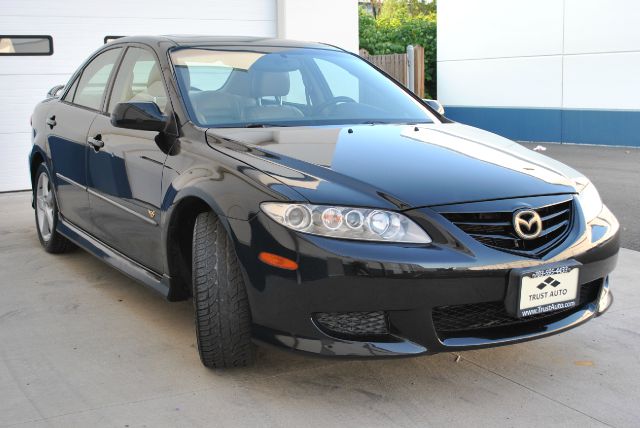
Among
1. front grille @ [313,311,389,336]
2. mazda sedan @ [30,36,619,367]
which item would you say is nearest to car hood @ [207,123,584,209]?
mazda sedan @ [30,36,619,367]

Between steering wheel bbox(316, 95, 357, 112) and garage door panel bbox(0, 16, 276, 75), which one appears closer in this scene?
steering wheel bbox(316, 95, 357, 112)

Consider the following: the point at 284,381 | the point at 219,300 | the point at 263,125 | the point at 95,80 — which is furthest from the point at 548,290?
the point at 95,80

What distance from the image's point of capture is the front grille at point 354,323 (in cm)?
327

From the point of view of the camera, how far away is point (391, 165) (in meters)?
3.60

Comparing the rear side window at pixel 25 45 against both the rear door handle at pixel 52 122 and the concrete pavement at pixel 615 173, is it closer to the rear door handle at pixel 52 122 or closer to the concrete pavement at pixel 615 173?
the rear door handle at pixel 52 122

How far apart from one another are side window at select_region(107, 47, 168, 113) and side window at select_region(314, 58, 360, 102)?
97cm

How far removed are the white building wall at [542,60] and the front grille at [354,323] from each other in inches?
394

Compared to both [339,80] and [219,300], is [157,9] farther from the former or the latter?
[219,300]

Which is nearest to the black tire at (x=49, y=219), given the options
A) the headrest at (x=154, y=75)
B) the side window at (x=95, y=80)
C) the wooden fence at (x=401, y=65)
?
the side window at (x=95, y=80)

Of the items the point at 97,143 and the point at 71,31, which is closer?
the point at 97,143

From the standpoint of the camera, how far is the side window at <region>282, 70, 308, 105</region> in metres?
4.66

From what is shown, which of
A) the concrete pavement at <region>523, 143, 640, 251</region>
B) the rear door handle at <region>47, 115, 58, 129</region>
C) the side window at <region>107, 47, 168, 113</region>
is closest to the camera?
the side window at <region>107, 47, 168, 113</region>

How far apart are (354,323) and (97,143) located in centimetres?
227

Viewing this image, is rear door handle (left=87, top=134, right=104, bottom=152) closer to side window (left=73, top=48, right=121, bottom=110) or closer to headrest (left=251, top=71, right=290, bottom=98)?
side window (left=73, top=48, right=121, bottom=110)
